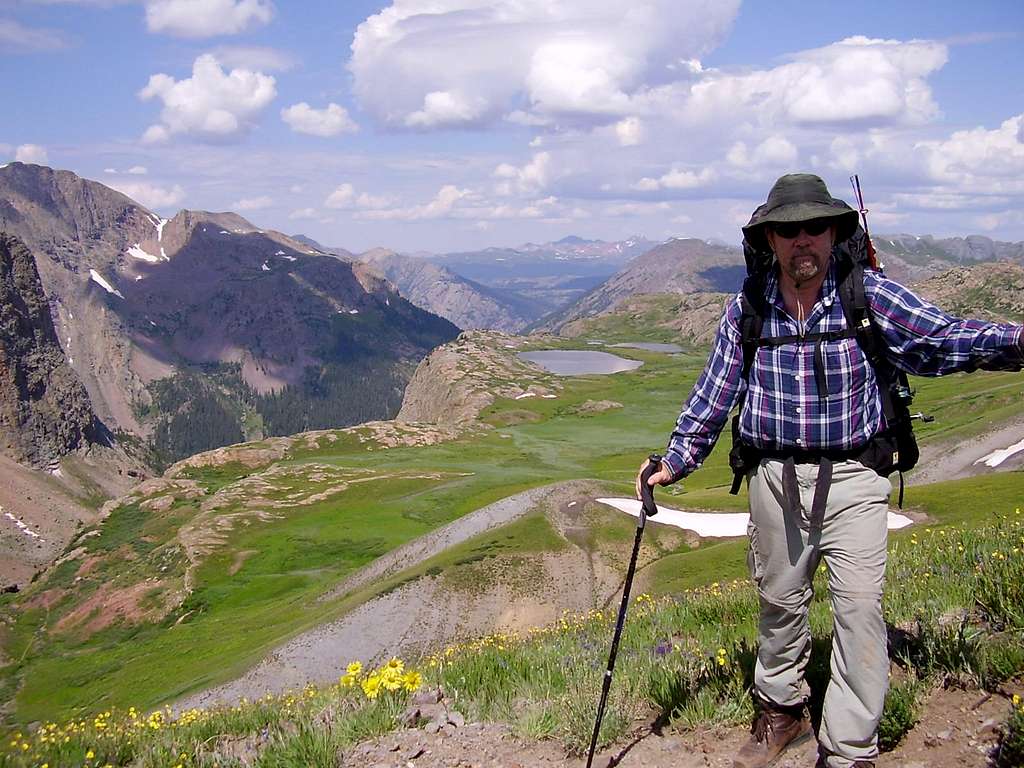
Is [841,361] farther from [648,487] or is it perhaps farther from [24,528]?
[24,528]

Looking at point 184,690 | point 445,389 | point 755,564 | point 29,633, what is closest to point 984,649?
point 755,564

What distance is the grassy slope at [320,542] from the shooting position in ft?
127

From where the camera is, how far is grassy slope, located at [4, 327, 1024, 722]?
3856cm

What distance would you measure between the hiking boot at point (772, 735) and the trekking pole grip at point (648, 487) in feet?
6.41

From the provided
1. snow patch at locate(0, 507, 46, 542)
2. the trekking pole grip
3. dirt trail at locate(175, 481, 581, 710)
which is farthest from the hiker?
snow patch at locate(0, 507, 46, 542)

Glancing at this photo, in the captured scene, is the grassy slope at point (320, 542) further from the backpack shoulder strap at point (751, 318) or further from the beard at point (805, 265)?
the beard at point (805, 265)

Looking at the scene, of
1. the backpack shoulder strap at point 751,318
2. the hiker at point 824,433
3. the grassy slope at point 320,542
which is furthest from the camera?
the grassy slope at point 320,542

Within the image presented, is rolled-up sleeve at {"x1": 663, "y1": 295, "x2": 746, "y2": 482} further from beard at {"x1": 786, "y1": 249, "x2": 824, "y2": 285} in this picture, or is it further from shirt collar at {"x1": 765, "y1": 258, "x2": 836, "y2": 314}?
beard at {"x1": 786, "y1": 249, "x2": 824, "y2": 285}

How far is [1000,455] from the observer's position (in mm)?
49781

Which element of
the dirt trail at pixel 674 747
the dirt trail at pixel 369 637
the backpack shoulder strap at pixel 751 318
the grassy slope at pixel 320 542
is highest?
the backpack shoulder strap at pixel 751 318

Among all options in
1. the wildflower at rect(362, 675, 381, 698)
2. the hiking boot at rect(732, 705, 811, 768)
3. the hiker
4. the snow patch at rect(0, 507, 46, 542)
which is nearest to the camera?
the hiker

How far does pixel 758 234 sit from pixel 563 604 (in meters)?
27.5

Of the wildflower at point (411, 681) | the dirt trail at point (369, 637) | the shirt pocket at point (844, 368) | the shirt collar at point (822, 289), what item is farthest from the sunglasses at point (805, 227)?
the dirt trail at point (369, 637)

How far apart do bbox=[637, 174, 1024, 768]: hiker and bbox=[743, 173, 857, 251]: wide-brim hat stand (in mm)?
12
